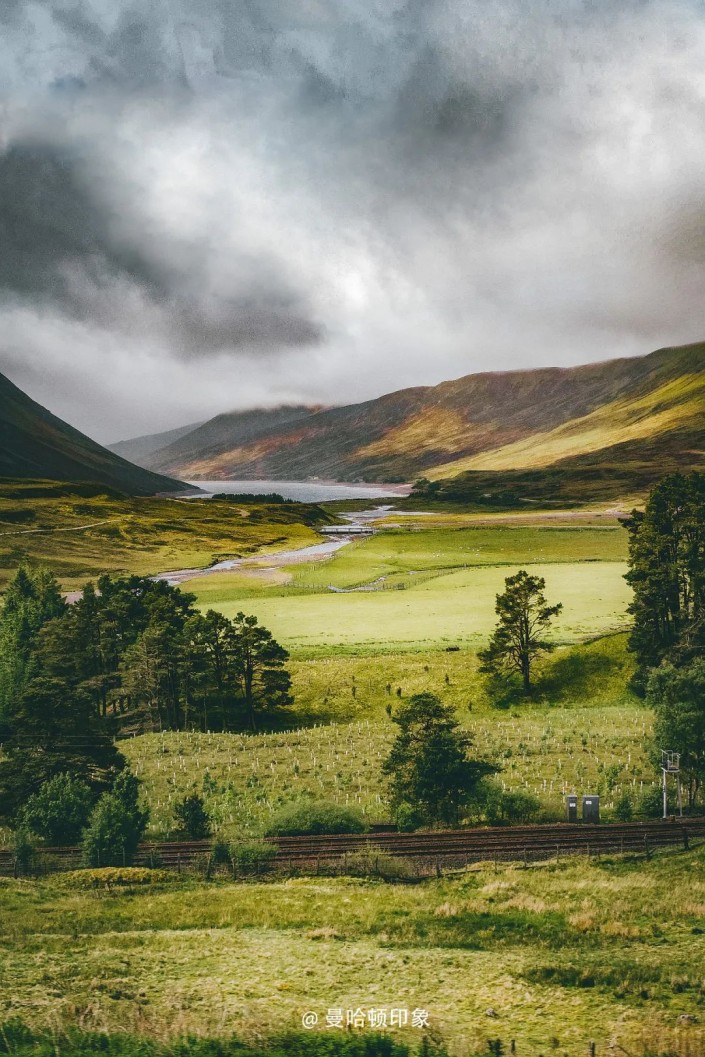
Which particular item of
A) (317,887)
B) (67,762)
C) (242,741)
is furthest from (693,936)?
(242,741)

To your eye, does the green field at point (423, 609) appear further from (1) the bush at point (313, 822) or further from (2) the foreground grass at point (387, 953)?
(2) the foreground grass at point (387, 953)

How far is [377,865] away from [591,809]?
14.7 meters

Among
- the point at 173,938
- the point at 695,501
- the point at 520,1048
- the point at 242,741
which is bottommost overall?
the point at 242,741

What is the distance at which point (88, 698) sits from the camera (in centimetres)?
5619

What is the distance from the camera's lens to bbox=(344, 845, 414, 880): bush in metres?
32.9

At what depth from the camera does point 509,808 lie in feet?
139

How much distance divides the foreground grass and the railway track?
2.93m

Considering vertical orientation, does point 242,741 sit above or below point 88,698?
below

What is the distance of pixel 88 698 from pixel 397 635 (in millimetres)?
45972

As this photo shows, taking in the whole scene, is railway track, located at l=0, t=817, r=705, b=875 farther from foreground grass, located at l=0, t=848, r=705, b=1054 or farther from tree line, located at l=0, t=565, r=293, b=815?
tree line, located at l=0, t=565, r=293, b=815

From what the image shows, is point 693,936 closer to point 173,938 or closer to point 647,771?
point 173,938

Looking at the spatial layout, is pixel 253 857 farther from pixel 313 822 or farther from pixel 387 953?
pixel 387 953

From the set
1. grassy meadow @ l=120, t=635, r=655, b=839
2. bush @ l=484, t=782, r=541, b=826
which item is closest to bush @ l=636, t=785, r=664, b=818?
grassy meadow @ l=120, t=635, r=655, b=839

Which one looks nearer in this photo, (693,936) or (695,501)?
(693,936)
